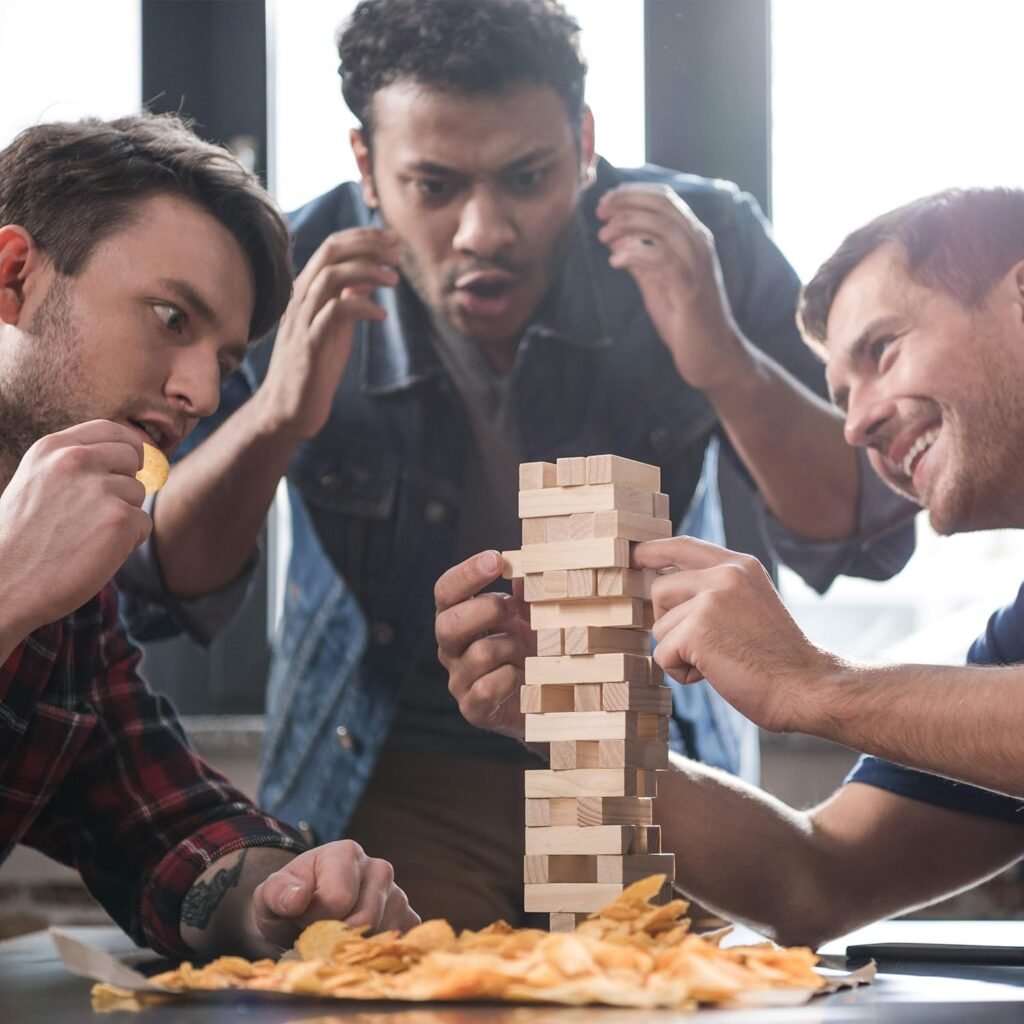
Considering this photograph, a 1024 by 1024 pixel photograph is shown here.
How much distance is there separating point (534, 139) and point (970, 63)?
690mm

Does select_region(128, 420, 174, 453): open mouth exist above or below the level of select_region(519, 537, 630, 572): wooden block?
above

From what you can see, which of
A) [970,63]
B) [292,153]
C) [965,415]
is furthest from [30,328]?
[970,63]

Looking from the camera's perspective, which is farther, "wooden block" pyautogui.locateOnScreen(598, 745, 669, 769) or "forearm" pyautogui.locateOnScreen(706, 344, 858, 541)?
"forearm" pyautogui.locateOnScreen(706, 344, 858, 541)

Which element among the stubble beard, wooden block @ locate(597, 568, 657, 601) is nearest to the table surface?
wooden block @ locate(597, 568, 657, 601)

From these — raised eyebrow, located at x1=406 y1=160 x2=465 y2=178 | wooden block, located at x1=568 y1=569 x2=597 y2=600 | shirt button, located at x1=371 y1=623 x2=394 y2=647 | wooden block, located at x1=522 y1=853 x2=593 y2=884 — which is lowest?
wooden block, located at x1=522 y1=853 x2=593 y2=884

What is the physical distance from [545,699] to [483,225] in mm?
962

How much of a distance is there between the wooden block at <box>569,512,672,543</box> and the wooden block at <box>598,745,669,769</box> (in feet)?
0.61

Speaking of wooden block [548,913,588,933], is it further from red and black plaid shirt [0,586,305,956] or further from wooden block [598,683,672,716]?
red and black plaid shirt [0,586,305,956]

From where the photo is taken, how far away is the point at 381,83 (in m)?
2.12

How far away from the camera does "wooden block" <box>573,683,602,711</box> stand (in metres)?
1.28

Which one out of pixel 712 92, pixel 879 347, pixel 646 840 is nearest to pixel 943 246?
pixel 879 347

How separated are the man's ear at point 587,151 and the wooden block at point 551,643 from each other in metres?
1.00

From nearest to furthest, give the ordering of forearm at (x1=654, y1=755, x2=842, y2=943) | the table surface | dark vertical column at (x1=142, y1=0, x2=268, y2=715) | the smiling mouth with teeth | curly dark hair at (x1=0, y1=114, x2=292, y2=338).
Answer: the table surface
forearm at (x1=654, y1=755, x2=842, y2=943)
curly dark hair at (x1=0, y1=114, x2=292, y2=338)
the smiling mouth with teeth
dark vertical column at (x1=142, y1=0, x2=268, y2=715)

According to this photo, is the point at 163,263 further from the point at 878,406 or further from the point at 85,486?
the point at 878,406
